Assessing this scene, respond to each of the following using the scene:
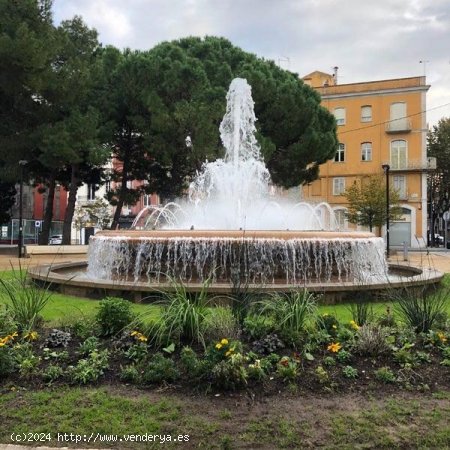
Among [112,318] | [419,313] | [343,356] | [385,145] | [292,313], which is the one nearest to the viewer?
[343,356]

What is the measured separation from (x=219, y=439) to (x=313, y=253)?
259 inches

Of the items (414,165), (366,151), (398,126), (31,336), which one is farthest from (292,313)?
(366,151)

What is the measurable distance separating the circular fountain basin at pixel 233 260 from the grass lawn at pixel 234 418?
4.62 m

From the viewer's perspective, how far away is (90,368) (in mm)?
4230

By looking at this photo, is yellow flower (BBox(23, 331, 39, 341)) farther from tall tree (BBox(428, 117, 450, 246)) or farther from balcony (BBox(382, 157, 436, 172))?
tall tree (BBox(428, 117, 450, 246))

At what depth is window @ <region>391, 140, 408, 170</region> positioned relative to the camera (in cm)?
4638

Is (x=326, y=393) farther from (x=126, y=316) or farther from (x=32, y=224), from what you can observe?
(x=32, y=224)

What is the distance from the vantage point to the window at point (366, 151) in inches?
1877

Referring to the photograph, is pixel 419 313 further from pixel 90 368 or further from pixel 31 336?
pixel 31 336

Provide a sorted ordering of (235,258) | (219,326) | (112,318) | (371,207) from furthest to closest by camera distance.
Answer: (371,207), (235,258), (112,318), (219,326)

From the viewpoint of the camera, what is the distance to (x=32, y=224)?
174 ft

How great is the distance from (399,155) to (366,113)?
482 cm

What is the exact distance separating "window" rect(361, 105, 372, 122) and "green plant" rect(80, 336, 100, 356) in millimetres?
45959

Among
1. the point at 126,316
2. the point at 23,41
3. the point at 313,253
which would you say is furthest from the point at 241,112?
the point at 126,316
